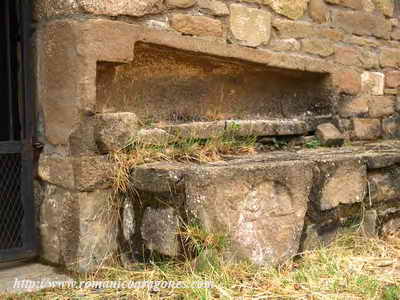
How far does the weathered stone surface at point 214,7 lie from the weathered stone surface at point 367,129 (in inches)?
56.9

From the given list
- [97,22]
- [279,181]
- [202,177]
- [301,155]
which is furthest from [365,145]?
[97,22]

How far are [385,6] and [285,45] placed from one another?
125 centimetres

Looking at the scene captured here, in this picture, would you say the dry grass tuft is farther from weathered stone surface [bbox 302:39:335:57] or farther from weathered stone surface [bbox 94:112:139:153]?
weathered stone surface [bbox 302:39:335:57]

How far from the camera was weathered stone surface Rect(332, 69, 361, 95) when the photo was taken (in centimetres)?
366

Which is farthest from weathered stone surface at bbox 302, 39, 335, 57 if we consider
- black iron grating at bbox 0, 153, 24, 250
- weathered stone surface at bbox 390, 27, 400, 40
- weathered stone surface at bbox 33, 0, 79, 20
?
black iron grating at bbox 0, 153, 24, 250

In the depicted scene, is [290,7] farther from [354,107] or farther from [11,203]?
[11,203]

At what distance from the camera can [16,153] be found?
8.45ft

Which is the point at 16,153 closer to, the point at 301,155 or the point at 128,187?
the point at 128,187

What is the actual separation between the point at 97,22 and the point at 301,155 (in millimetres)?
1313

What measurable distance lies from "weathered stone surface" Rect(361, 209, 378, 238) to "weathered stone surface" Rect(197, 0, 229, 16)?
54.9 inches

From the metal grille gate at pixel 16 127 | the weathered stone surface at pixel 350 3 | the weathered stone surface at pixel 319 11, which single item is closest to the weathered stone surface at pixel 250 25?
the weathered stone surface at pixel 319 11

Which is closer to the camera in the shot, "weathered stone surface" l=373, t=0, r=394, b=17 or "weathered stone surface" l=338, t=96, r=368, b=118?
"weathered stone surface" l=338, t=96, r=368, b=118

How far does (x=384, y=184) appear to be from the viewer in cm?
302

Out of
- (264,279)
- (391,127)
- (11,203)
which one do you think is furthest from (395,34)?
(11,203)
